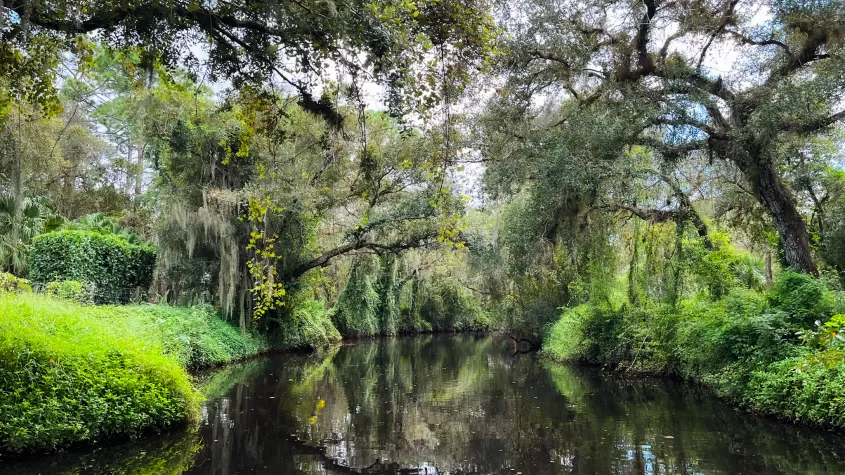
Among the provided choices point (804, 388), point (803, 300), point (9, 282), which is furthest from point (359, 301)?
point (804, 388)

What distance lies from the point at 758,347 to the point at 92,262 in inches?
559

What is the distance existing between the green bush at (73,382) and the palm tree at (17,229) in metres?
6.60

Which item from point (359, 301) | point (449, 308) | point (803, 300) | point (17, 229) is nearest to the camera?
point (803, 300)

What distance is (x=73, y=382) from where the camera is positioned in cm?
646

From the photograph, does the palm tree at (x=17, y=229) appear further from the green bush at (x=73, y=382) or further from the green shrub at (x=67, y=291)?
the green bush at (x=73, y=382)

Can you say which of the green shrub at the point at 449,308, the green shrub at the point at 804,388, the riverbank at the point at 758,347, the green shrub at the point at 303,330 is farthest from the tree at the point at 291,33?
the green shrub at the point at 449,308

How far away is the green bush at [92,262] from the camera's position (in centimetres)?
1253

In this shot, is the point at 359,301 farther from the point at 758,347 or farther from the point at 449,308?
the point at 758,347

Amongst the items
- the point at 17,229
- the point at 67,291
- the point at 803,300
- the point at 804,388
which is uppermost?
the point at 17,229

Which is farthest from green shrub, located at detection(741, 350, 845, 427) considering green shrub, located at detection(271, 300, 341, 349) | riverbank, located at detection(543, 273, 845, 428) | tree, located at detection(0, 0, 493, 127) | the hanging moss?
the hanging moss

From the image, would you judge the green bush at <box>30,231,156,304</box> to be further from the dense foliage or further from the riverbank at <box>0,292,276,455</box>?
the riverbank at <box>0,292,276,455</box>

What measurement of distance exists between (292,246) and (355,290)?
757 centimetres

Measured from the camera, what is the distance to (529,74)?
11.5 meters

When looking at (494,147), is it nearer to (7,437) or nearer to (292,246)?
(292,246)
